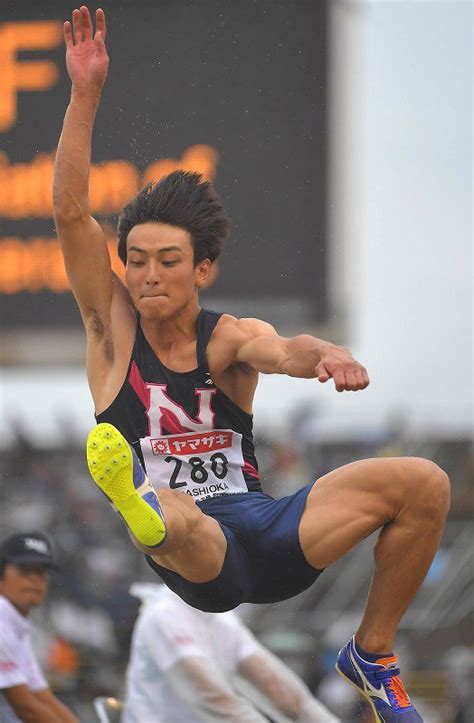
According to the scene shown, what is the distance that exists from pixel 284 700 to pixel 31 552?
126 centimetres

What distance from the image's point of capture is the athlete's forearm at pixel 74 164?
4.81 metres

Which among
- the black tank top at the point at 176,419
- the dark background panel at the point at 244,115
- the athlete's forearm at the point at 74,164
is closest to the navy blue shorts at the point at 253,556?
the black tank top at the point at 176,419

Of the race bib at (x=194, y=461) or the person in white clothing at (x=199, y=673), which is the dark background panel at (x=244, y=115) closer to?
the person in white clothing at (x=199, y=673)

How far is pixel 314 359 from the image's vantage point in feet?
14.7

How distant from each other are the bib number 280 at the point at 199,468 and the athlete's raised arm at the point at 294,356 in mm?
292

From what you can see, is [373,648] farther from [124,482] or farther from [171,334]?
[171,334]

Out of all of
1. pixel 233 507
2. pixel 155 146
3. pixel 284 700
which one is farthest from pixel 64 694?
pixel 233 507

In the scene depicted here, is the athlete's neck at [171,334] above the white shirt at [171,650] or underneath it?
above

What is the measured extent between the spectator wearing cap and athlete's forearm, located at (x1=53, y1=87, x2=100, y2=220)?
2.30m

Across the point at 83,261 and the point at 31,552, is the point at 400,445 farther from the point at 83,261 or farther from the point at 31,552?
the point at 83,261

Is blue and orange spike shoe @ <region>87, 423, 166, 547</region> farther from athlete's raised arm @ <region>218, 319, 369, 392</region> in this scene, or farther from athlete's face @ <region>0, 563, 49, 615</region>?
athlete's face @ <region>0, 563, 49, 615</region>

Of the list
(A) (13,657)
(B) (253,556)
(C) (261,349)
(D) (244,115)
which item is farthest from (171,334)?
(D) (244,115)

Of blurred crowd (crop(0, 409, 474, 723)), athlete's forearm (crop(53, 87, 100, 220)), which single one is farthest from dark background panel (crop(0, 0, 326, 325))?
athlete's forearm (crop(53, 87, 100, 220))

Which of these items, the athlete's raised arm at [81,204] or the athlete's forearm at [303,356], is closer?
the athlete's forearm at [303,356]
